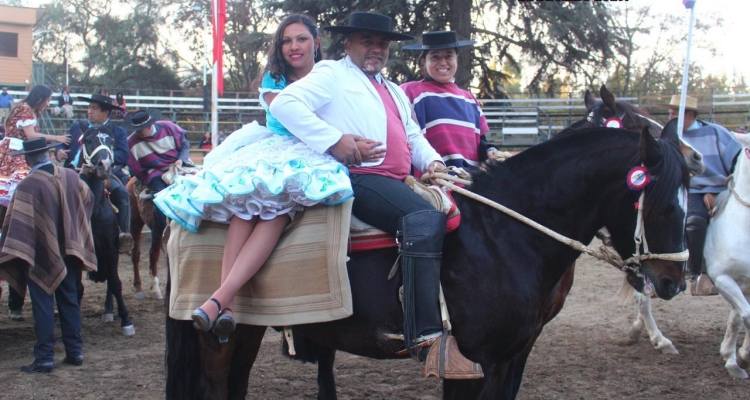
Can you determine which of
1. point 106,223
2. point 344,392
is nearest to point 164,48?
point 106,223

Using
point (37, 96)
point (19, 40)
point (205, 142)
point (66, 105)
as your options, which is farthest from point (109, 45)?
point (37, 96)

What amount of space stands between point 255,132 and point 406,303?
4.49ft

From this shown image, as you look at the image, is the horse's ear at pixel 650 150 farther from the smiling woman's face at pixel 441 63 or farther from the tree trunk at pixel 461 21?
the tree trunk at pixel 461 21

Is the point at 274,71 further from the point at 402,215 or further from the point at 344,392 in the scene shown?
the point at 344,392

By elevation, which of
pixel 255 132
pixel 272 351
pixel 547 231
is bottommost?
pixel 272 351

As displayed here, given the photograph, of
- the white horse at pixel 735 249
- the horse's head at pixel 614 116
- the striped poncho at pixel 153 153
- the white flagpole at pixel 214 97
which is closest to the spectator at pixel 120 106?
the striped poncho at pixel 153 153

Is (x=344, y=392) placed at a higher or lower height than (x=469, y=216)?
lower

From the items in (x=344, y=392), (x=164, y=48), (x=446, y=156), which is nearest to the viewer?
(x=446, y=156)

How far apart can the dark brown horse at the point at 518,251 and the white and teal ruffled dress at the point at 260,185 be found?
441 mm

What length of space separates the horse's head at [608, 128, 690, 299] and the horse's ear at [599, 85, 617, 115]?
1892 millimetres

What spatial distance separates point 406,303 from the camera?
3.28 metres

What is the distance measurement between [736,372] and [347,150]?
14.9ft

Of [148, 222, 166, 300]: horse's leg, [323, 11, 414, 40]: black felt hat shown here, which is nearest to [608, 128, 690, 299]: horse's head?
[323, 11, 414, 40]: black felt hat

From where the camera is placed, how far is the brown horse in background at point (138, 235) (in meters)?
9.06
